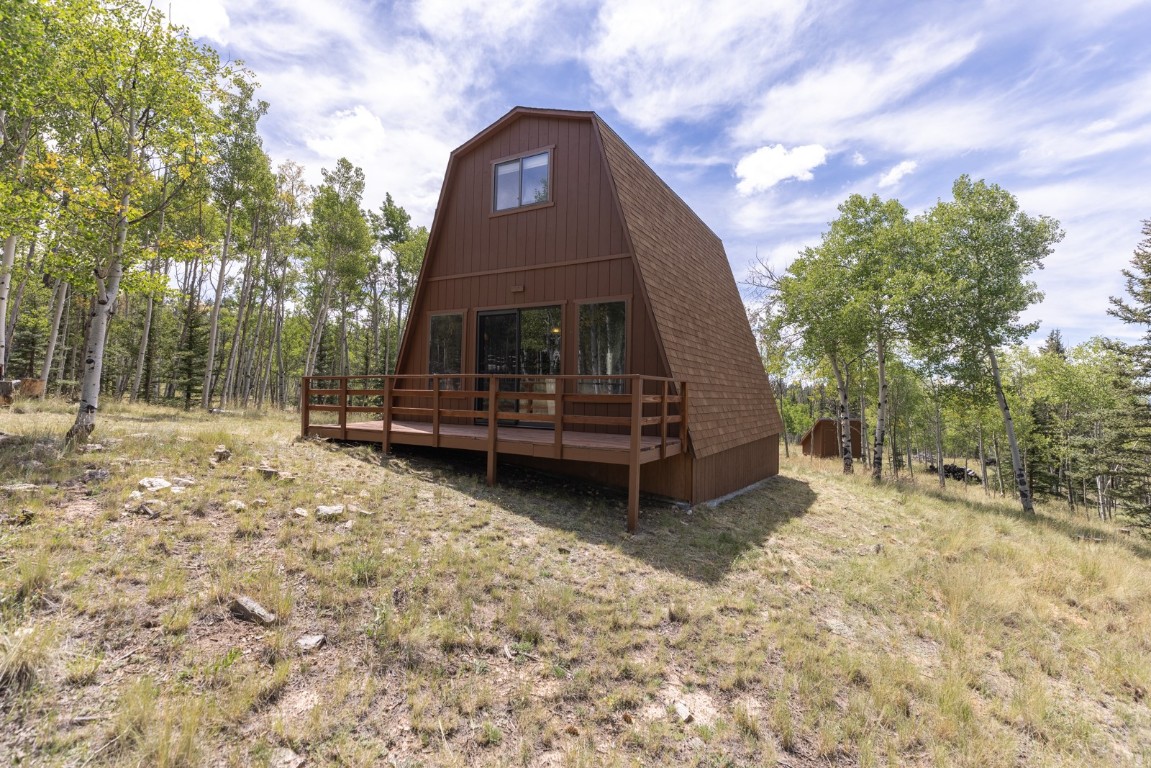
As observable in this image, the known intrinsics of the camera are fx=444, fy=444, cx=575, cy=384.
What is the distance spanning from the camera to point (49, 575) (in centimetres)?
319

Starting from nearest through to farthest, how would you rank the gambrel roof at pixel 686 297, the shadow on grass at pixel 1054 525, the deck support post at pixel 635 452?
the deck support post at pixel 635 452 < the gambrel roof at pixel 686 297 < the shadow on grass at pixel 1054 525

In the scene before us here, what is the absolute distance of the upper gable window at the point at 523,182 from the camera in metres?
9.12

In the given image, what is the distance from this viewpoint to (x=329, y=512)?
16.2 ft

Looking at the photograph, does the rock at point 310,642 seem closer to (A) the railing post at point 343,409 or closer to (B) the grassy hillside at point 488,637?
(B) the grassy hillside at point 488,637

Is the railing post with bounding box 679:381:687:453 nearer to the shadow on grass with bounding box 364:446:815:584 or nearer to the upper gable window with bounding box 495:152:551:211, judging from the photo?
the shadow on grass with bounding box 364:446:815:584

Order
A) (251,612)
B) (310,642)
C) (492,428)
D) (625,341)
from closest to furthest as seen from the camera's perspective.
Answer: (310,642), (251,612), (492,428), (625,341)

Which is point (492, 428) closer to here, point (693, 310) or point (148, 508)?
point (148, 508)

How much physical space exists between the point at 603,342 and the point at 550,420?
241 centimetres

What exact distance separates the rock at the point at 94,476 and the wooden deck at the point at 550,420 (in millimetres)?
3220

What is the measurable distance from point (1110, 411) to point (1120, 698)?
21.3 m

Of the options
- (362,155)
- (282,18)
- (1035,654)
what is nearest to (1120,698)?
(1035,654)

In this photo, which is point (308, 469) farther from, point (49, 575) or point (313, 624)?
point (313, 624)

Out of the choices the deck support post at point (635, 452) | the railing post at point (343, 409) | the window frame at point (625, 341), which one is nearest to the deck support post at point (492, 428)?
the window frame at point (625, 341)

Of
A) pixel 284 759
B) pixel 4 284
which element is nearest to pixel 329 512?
pixel 284 759
